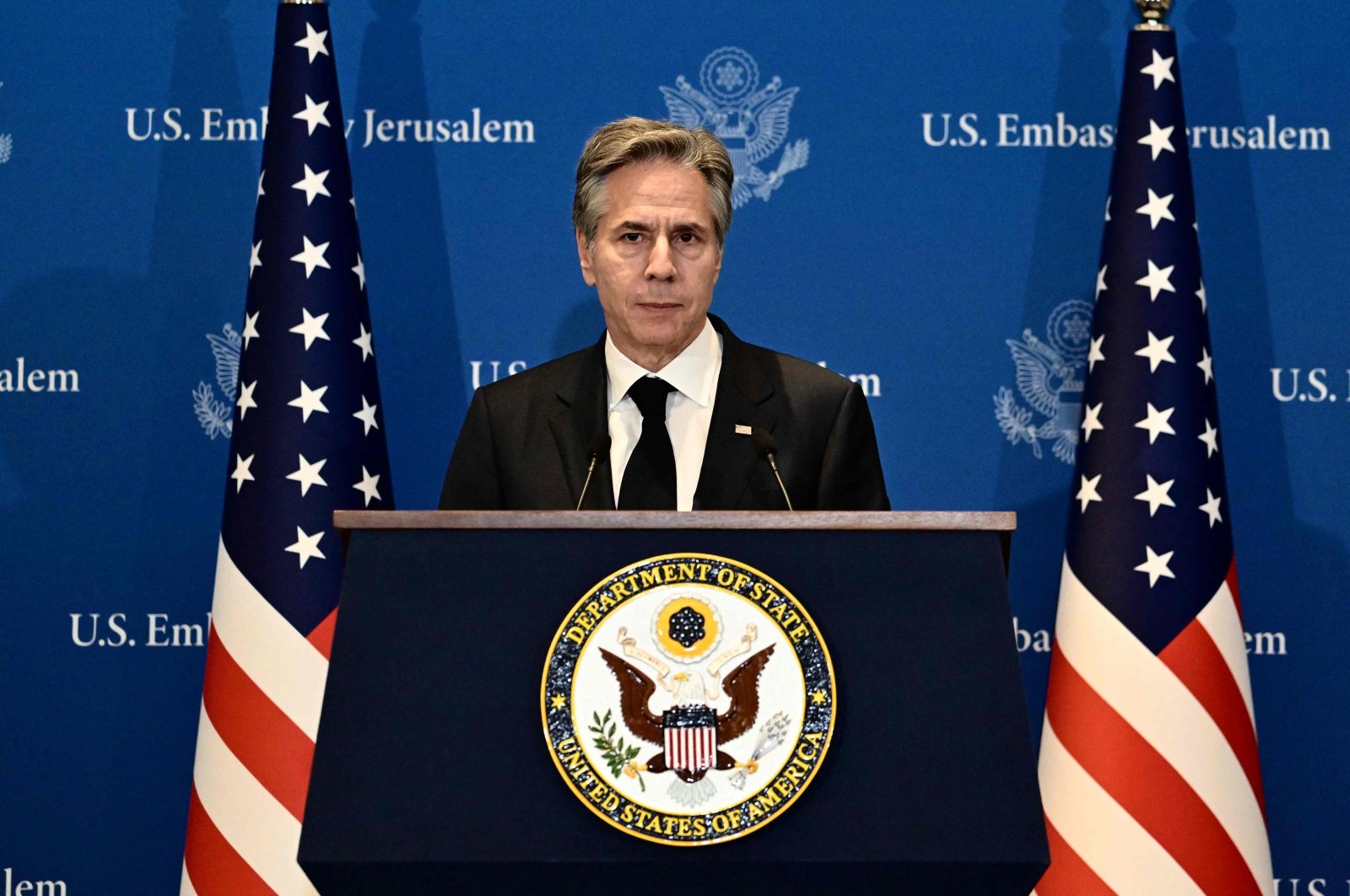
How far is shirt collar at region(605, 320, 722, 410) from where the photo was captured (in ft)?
7.06

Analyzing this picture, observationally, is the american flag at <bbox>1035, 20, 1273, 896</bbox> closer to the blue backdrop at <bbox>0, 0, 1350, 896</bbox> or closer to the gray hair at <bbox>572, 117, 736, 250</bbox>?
the blue backdrop at <bbox>0, 0, 1350, 896</bbox>

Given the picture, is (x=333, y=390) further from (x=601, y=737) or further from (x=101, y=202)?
(x=601, y=737)

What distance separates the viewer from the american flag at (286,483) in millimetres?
2732

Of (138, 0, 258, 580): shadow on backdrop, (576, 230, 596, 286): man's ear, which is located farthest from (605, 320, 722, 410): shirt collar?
(138, 0, 258, 580): shadow on backdrop

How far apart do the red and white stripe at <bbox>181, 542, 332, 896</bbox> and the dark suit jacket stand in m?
0.78

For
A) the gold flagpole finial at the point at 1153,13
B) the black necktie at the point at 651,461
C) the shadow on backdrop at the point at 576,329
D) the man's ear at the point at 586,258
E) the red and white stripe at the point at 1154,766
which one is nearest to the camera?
the black necktie at the point at 651,461

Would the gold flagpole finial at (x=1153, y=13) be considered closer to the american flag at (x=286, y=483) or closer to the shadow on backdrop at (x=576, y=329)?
the shadow on backdrop at (x=576, y=329)

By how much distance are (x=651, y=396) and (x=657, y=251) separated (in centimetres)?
22

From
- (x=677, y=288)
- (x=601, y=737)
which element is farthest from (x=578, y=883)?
(x=677, y=288)

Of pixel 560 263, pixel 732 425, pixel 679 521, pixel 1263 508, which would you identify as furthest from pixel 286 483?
pixel 1263 508

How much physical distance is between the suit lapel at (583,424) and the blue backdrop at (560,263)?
1.08m

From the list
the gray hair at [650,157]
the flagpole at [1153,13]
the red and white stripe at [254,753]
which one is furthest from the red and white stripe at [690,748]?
the flagpole at [1153,13]

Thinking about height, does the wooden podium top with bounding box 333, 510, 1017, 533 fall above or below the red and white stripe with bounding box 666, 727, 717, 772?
above

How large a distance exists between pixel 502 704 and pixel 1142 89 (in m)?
2.21
